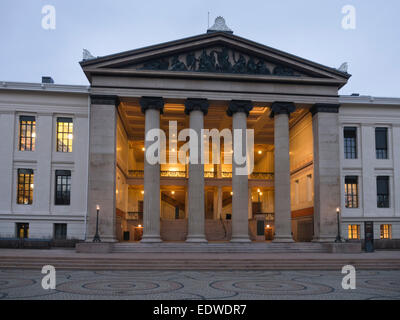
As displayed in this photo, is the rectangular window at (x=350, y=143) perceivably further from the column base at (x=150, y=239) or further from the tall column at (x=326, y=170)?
the column base at (x=150, y=239)

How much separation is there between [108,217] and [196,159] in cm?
902

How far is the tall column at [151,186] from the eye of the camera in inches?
1528

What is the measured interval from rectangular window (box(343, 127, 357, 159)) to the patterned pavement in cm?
2290

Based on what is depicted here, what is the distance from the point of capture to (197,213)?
129 ft

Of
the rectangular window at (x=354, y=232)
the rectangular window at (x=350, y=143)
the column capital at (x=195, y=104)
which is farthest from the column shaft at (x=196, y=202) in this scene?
the rectangular window at (x=350, y=143)

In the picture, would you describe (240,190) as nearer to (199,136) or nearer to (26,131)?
(199,136)

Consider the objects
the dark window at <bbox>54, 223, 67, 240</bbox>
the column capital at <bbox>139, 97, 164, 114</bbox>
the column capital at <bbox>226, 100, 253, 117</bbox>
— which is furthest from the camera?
the dark window at <bbox>54, 223, 67, 240</bbox>

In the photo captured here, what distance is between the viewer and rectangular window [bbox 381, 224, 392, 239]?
150 ft

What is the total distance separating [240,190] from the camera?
132ft

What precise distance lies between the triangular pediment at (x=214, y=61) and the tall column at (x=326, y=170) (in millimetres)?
3615

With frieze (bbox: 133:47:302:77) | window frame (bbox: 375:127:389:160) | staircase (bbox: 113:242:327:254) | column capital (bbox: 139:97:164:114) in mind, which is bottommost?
staircase (bbox: 113:242:327:254)

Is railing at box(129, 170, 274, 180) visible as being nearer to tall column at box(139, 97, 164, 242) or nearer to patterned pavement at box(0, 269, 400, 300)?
tall column at box(139, 97, 164, 242)

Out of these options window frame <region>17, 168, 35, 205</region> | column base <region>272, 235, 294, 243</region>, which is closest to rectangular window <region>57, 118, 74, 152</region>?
window frame <region>17, 168, 35, 205</region>

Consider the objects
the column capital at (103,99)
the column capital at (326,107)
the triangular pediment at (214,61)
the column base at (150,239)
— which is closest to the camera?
the column base at (150,239)
